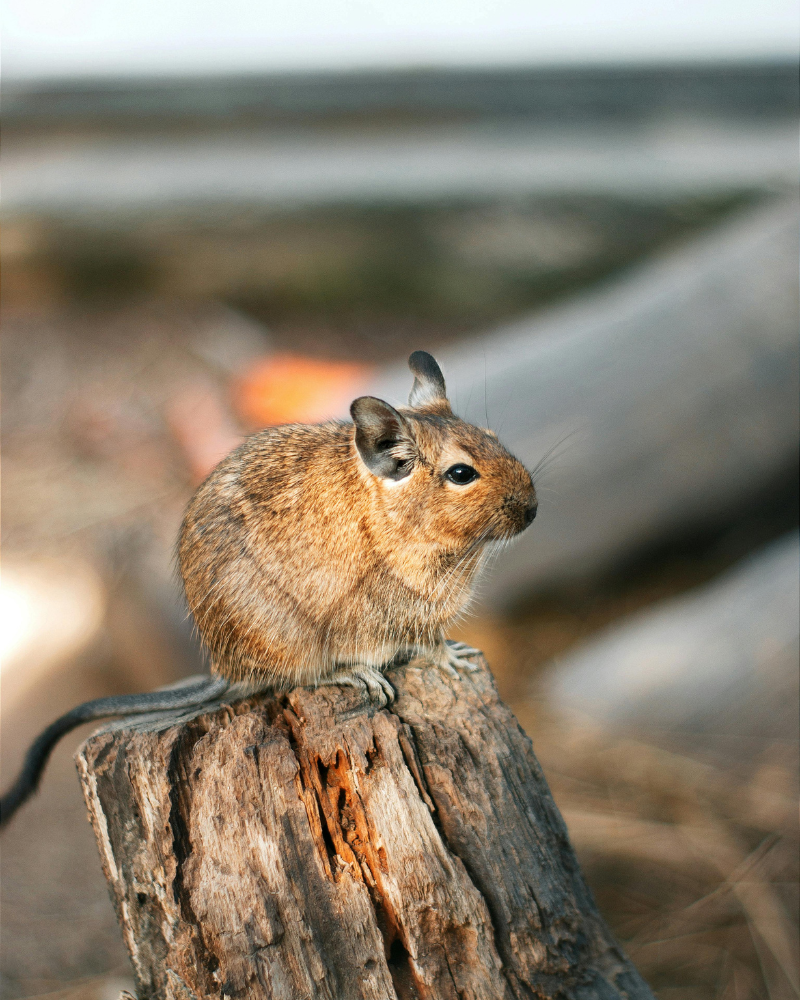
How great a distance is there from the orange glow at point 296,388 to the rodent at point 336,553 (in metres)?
3.14

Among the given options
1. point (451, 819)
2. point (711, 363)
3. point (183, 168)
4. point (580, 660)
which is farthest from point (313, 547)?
point (183, 168)

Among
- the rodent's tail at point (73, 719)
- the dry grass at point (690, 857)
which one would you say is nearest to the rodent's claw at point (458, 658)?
the rodent's tail at point (73, 719)

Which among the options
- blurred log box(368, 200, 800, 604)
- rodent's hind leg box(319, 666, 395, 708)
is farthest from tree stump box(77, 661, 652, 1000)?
blurred log box(368, 200, 800, 604)

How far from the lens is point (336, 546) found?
2.41m

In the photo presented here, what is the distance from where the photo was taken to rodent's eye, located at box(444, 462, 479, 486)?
242cm

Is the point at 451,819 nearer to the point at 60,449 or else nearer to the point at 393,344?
the point at 60,449

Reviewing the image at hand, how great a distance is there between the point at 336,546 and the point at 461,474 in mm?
459

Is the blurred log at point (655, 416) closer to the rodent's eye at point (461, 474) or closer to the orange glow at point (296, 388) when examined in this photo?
the orange glow at point (296, 388)

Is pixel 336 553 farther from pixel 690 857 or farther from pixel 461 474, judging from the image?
pixel 690 857

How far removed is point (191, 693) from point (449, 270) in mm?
5536

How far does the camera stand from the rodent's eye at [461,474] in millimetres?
2424

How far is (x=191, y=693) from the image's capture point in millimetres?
2363

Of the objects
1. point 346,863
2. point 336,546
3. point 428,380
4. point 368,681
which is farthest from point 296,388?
point 346,863

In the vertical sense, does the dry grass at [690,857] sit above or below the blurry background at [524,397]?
below
